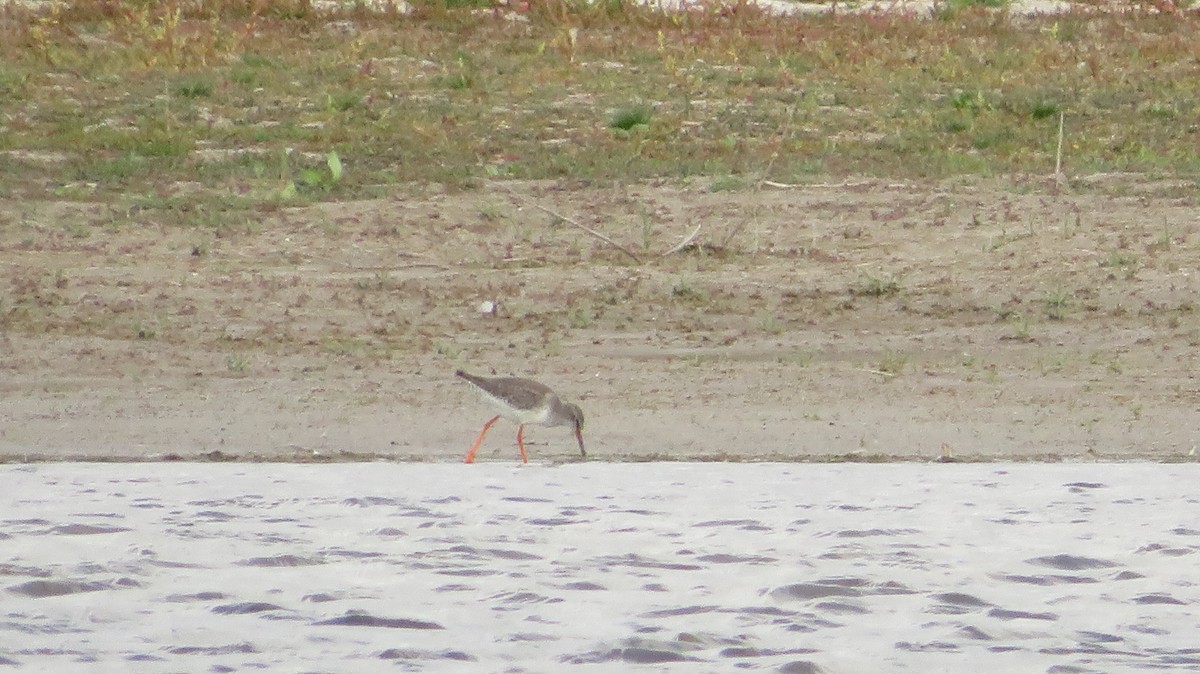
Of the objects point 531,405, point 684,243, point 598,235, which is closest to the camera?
point 531,405

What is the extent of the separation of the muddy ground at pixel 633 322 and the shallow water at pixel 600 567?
378mm

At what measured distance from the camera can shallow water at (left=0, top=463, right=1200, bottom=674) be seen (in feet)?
17.6

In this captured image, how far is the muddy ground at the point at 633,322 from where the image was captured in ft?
25.6

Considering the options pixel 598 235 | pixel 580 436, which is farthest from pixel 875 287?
pixel 580 436

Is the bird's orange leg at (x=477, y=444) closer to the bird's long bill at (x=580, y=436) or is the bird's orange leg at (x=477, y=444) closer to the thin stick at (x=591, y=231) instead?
the bird's long bill at (x=580, y=436)

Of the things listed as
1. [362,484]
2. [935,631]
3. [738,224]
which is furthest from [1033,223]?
[935,631]

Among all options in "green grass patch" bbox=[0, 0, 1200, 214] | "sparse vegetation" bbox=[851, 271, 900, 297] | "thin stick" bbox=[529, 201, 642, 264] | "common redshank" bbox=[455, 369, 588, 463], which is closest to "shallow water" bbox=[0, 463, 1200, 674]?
"common redshank" bbox=[455, 369, 588, 463]

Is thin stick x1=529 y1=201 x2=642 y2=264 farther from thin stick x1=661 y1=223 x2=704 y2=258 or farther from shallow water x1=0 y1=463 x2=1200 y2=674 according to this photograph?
shallow water x1=0 y1=463 x2=1200 y2=674

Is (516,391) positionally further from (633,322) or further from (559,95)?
(559,95)

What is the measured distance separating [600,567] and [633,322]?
9.65ft

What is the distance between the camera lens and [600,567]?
6.25 m

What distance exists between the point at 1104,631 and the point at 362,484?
2.70 m

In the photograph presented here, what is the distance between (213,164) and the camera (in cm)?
1162

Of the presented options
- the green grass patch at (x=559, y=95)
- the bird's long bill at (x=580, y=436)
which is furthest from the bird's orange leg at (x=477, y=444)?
the green grass patch at (x=559, y=95)
